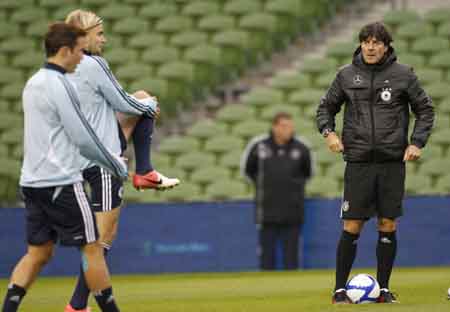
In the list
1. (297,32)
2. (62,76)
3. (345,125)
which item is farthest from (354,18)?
(62,76)

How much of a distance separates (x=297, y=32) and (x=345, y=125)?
10.5 m

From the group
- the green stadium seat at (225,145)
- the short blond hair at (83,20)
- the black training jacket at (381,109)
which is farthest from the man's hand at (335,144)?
the green stadium seat at (225,145)

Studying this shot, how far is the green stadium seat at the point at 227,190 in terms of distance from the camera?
1677cm

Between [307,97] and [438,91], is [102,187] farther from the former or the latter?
[438,91]

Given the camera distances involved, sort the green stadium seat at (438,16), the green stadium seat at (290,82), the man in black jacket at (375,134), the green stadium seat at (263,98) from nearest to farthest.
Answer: the man in black jacket at (375,134) → the green stadium seat at (263,98) → the green stadium seat at (290,82) → the green stadium seat at (438,16)

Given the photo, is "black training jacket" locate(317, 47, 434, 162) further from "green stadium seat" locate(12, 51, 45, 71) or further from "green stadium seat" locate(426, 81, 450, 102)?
"green stadium seat" locate(12, 51, 45, 71)

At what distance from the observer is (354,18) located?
66.2ft

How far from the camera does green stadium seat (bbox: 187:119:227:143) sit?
58.8 feet

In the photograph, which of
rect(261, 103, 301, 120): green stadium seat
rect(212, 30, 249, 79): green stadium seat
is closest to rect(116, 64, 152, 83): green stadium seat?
rect(212, 30, 249, 79): green stadium seat

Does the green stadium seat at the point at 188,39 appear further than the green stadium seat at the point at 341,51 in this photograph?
Yes

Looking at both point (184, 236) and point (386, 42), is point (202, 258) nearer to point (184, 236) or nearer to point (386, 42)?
point (184, 236)

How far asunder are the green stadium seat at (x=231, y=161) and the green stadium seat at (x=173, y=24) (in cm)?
301

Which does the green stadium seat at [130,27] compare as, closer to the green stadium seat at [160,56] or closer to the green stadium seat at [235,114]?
the green stadium seat at [160,56]

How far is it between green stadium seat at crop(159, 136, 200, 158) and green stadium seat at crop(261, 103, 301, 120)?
1.11 meters
